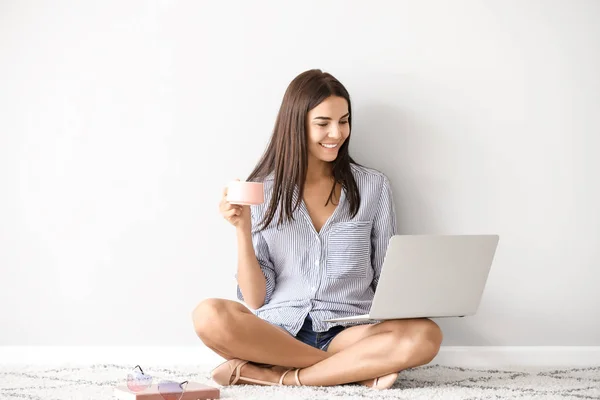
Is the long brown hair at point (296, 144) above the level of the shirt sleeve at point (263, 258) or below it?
above

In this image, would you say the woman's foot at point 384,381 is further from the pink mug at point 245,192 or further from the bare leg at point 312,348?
the pink mug at point 245,192

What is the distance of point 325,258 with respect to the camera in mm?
2508

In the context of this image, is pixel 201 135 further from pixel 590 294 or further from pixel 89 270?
pixel 590 294

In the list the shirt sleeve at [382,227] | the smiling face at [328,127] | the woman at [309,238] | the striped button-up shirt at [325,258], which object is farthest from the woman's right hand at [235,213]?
the shirt sleeve at [382,227]

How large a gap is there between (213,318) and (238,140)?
76cm

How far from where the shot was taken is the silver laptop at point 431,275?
204cm

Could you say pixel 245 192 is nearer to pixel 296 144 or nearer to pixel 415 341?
pixel 296 144

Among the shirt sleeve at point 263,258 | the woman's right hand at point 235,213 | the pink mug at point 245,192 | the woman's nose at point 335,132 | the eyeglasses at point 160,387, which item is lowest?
the eyeglasses at point 160,387

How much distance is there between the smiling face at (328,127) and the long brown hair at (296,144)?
0.06ft

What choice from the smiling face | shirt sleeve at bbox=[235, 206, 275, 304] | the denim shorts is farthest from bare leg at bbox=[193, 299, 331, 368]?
the smiling face

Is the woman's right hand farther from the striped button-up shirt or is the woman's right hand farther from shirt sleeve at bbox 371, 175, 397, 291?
shirt sleeve at bbox 371, 175, 397, 291

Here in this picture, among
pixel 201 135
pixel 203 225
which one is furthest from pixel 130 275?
pixel 201 135

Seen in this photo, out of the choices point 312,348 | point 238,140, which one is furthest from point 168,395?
point 238,140

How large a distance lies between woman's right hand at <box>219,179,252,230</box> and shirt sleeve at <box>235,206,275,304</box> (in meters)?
0.20
